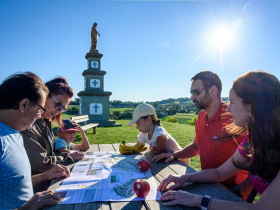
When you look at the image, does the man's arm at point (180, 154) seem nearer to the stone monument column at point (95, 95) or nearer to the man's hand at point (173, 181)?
the man's hand at point (173, 181)

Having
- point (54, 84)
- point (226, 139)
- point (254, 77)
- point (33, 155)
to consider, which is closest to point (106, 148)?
point (54, 84)

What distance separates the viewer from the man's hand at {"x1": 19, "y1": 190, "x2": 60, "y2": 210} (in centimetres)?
128

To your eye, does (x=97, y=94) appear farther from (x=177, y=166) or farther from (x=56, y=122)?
(x=177, y=166)

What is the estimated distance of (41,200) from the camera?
1322 mm

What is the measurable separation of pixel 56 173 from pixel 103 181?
1.55ft

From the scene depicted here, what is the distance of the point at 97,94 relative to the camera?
1309 cm

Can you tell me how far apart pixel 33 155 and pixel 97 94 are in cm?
1147

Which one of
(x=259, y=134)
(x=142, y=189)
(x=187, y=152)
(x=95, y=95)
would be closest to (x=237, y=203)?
(x=259, y=134)

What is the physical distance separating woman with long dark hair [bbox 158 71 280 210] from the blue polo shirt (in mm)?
988

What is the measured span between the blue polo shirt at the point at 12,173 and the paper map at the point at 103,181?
277 mm

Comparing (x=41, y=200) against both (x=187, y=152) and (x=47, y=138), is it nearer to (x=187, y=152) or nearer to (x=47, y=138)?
(x=47, y=138)

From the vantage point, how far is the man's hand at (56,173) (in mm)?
1806

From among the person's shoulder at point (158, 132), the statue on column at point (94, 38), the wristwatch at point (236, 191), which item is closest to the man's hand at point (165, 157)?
the person's shoulder at point (158, 132)

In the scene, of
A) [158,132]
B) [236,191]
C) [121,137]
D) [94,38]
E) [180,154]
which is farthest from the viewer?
[94,38]
